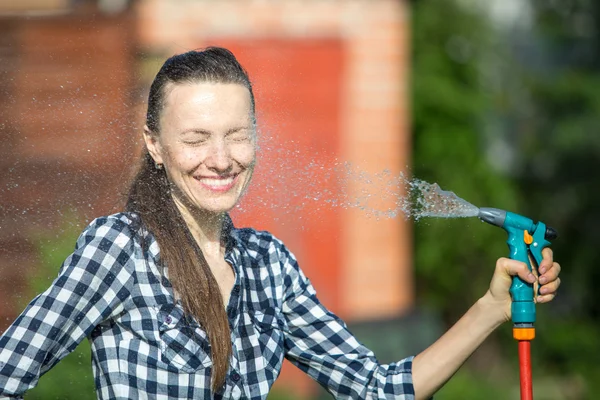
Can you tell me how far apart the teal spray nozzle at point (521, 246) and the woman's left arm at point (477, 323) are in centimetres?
2

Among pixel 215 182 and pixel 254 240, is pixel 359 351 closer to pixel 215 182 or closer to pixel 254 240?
pixel 254 240

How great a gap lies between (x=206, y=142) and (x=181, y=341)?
44 centimetres

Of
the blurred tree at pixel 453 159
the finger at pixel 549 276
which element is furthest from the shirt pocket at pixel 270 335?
the blurred tree at pixel 453 159

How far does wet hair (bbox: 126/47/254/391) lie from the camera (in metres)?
2.01

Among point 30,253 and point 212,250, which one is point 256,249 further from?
point 30,253

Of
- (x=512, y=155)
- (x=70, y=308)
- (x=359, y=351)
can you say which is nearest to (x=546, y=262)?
(x=359, y=351)

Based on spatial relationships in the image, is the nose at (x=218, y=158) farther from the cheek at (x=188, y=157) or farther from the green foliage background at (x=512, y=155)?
the green foliage background at (x=512, y=155)

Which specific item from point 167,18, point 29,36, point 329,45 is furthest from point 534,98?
point 29,36

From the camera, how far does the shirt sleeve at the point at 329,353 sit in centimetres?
226

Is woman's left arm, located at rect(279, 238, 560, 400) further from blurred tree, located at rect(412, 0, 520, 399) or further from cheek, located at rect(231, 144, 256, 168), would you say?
blurred tree, located at rect(412, 0, 520, 399)

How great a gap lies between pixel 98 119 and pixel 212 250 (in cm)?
54

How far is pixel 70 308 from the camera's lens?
1.87 metres

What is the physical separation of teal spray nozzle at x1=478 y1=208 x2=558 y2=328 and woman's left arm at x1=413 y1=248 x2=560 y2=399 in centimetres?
2

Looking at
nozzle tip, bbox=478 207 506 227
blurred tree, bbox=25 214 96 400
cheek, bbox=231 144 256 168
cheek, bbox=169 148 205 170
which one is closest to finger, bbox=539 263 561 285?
nozzle tip, bbox=478 207 506 227
